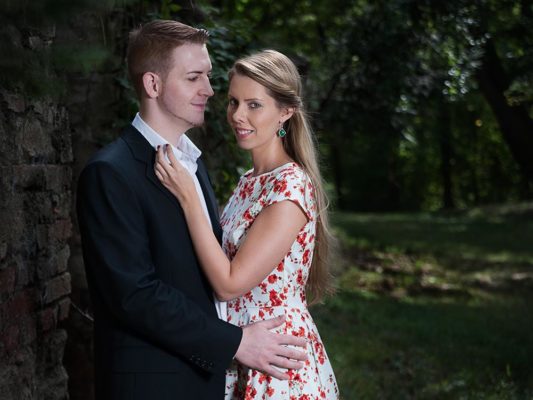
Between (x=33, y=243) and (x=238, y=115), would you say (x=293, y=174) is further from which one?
(x=33, y=243)

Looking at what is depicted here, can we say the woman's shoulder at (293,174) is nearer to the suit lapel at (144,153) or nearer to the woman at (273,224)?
the woman at (273,224)

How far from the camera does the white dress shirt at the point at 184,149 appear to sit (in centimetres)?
262

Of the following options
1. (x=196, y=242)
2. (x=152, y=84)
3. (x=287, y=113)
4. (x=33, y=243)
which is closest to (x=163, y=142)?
(x=152, y=84)

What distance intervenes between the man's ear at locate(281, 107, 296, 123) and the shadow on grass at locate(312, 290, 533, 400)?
3.60 metres

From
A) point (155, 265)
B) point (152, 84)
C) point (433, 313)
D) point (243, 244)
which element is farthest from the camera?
point (433, 313)

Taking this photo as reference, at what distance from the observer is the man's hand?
8.45ft

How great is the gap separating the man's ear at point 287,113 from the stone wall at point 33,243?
91 cm

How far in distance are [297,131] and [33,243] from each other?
1170 millimetres

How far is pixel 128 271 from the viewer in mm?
2336

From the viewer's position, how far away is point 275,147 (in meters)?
3.07

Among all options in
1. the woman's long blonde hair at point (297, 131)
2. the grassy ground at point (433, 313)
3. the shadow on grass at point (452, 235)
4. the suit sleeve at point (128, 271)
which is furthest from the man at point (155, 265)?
the shadow on grass at point (452, 235)

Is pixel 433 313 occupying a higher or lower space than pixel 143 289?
lower

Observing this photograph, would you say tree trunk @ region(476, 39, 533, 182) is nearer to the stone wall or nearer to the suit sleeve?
the stone wall

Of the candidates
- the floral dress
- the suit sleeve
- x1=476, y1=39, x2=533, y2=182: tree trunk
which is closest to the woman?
the floral dress
